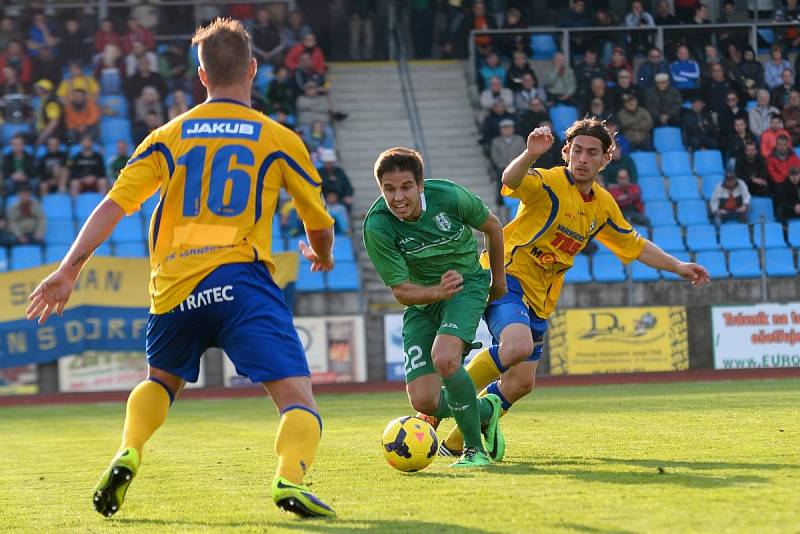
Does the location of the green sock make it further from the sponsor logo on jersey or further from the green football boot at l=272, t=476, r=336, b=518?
the sponsor logo on jersey

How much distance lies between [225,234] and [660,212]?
1743 centimetres

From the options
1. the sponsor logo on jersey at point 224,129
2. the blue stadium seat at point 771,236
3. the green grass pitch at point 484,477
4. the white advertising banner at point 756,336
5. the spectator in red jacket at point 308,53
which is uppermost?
the spectator in red jacket at point 308,53

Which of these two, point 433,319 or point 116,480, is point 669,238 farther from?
point 116,480

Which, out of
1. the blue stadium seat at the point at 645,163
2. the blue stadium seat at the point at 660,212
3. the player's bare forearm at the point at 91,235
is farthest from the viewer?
the blue stadium seat at the point at 645,163

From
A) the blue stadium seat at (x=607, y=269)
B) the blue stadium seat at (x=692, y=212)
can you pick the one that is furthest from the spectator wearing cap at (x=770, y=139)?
the blue stadium seat at (x=607, y=269)

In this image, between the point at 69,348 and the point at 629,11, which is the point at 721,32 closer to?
the point at 629,11

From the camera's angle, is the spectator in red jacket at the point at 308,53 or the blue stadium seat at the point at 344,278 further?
the spectator in red jacket at the point at 308,53

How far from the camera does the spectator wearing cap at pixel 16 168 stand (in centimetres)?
2078

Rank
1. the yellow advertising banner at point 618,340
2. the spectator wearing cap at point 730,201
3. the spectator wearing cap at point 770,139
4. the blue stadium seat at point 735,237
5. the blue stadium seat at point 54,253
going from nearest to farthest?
the yellow advertising banner at point 618,340 → the blue stadium seat at point 54,253 → the blue stadium seat at point 735,237 → the spectator wearing cap at point 730,201 → the spectator wearing cap at point 770,139

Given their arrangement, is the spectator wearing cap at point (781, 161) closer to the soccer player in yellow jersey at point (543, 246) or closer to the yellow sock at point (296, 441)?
the soccer player in yellow jersey at point (543, 246)

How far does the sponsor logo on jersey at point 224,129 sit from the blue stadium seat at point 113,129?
1722cm

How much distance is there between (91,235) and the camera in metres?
5.61

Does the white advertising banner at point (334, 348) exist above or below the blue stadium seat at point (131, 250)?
below

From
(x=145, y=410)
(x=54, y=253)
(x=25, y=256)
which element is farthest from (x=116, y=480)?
(x=54, y=253)
